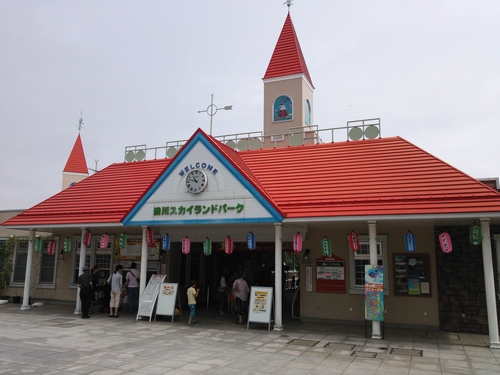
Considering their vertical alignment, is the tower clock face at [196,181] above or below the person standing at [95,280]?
above

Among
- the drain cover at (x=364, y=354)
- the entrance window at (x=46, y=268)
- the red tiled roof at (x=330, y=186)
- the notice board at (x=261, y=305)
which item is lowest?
the drain cover at (x=364, y=354)

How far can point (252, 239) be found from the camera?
41.7ft

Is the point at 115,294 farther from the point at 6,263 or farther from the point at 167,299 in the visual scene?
the point at 6,263

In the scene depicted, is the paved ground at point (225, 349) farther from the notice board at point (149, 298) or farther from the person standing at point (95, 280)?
the person standing at point (95, 280)

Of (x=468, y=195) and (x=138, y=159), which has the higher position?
(x=138, y=159)

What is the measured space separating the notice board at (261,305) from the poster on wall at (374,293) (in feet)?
9.20

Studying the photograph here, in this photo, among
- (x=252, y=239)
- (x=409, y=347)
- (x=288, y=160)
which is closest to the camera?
(x=409, y=347)

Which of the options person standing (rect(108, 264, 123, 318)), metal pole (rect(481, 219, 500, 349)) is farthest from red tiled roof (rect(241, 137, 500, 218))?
person standing (rect(108, 264, 123, 318))

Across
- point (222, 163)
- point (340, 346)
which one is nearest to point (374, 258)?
point (340, 346)

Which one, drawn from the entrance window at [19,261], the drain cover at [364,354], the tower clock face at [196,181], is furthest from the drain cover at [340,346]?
the entrance window at [19,261]

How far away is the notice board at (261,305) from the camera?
1210cm

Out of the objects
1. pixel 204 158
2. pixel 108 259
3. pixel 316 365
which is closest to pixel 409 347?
pixel 316 365

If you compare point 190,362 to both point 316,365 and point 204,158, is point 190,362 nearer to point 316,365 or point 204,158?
point 316,365

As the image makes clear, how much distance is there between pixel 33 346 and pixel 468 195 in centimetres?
1138
